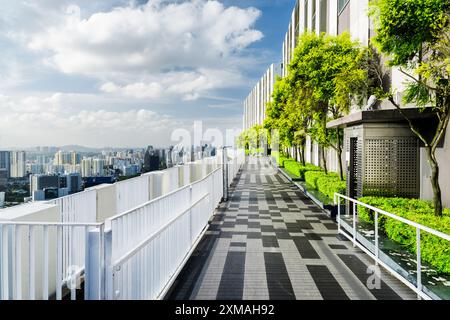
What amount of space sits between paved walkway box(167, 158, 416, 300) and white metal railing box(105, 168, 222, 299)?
33cm

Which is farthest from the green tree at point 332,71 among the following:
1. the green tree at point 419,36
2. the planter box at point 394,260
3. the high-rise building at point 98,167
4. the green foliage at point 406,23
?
the high-rise building at point 98,167

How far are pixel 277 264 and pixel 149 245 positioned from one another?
2429 mm

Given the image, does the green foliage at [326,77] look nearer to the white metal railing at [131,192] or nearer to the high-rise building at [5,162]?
the white metal railing at [131,192]

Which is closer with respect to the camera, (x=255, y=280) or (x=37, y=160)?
(x=255, y=280)

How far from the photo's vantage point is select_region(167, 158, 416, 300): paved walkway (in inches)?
161

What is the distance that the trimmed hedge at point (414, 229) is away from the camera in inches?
157

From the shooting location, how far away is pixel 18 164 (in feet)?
18.5

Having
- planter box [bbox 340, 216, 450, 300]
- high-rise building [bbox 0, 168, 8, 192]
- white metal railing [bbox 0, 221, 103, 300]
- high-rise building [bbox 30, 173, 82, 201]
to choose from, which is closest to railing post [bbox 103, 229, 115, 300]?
white metal railing [bbox 0, 221, 103, 300]

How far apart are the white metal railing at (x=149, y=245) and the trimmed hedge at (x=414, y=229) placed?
3.39 m

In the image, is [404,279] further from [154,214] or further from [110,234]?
[110,234]

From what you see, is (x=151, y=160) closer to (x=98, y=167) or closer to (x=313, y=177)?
(x=98, y=167)

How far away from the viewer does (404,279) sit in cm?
409
